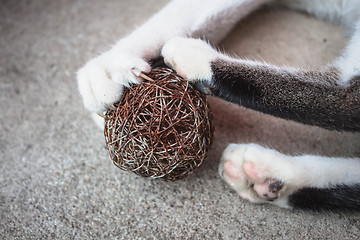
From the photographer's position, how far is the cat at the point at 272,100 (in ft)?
3.26

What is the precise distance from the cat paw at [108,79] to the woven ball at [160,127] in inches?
1.2

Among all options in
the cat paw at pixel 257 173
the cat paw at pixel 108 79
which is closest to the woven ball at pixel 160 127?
the cat paw at pixel 108 79

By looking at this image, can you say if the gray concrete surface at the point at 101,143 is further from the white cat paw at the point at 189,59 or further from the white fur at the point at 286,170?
the white cat paw at the point at 189,59

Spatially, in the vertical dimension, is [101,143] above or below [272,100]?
below

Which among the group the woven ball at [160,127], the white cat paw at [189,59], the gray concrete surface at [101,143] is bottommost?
the gray concrete surface at [101,143]

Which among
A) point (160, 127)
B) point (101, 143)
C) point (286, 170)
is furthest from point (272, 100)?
point (101, 143)

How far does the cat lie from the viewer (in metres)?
0.99

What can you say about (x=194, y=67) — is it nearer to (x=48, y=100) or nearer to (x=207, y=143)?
(x=207, y=143)

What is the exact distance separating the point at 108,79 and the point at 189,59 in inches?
10.1

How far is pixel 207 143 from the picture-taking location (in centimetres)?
100

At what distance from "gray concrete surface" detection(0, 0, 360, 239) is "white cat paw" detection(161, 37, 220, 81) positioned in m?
0.36

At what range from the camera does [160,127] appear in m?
0.91

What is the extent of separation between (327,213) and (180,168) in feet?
1.69

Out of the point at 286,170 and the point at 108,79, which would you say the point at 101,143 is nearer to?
the point at 108,79
